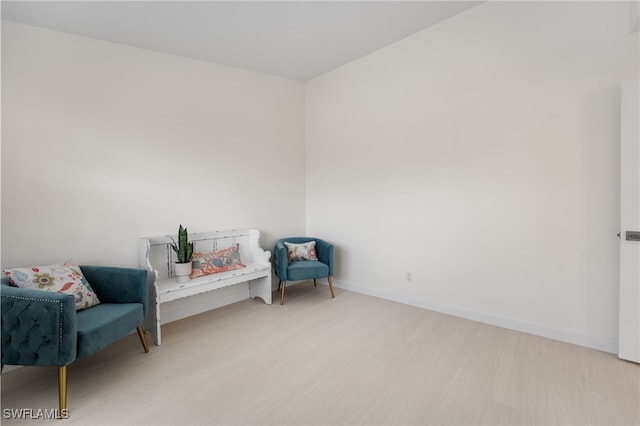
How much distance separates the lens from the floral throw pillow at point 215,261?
3.14m

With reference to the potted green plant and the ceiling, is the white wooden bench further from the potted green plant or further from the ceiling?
the ceiling

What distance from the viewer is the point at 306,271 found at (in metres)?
3.55

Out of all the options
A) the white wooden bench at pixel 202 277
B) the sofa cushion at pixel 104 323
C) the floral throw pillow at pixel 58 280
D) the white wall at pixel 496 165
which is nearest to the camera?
the sofa cushion at pixel 104 323

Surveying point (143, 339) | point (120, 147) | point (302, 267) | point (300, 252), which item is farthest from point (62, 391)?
point (300, 252)

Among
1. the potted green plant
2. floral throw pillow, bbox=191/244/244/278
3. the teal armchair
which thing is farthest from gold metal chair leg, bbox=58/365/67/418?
the teal armchair

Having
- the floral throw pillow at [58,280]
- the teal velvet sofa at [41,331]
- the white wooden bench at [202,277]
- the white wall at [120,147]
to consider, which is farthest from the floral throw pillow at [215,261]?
the teal velvet sofa at [41,331]

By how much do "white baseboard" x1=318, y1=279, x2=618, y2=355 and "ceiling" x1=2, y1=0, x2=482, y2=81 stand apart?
108 inches

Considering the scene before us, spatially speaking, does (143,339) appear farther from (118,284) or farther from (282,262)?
(282,262)

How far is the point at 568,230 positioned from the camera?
8.13ft

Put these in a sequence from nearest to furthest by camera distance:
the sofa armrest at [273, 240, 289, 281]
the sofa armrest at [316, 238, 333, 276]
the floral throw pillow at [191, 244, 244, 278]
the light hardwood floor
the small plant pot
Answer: the light hardwood floor
the small plant pot
the floral throw pillow at [191, 244, 244, 278]
the sofa armrest at [273, 240, 289, 281]
the sofa armrest at [316, 238, 333, 276]

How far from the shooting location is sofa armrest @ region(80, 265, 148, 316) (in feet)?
8.08

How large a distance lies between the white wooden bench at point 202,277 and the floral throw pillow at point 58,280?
1.48 ft

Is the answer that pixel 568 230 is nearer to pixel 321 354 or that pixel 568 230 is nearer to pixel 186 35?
pixel 321 354

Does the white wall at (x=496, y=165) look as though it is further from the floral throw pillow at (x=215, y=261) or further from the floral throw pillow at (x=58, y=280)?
the floral throw pillow at (x=58, y=280)
